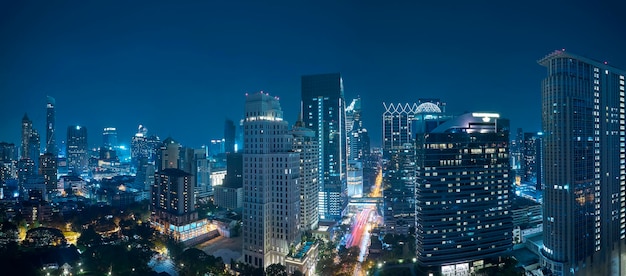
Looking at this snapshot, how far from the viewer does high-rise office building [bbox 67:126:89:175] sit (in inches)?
5118

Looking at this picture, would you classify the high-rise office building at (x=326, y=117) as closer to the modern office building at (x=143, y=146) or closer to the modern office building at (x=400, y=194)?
the modern office building at (x=400, y=194)

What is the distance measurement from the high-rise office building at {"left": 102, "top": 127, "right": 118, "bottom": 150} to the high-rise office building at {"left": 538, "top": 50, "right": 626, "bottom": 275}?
581ft

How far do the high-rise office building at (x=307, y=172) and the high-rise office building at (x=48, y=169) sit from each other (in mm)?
66339

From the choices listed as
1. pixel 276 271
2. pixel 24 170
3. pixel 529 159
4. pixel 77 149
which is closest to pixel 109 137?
pixel 77 149

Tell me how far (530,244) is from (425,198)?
776 inches

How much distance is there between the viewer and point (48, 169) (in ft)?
272

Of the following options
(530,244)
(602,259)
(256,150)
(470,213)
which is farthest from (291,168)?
(602,259)

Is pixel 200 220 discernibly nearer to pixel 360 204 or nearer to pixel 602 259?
pixel 360 204

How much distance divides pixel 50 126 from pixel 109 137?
175 ft

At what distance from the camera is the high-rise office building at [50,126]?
115 meters

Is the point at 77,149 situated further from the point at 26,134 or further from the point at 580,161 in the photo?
the point at 580,161

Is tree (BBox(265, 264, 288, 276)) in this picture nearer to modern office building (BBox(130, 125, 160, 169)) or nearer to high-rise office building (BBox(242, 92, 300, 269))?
high-rise office building (BBox(242, 92, 300, 269))

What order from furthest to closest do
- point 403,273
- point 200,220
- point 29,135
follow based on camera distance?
1. point 29,135
2. point 200,220
3. point 403,273

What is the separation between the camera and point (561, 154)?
3922 centimetres
